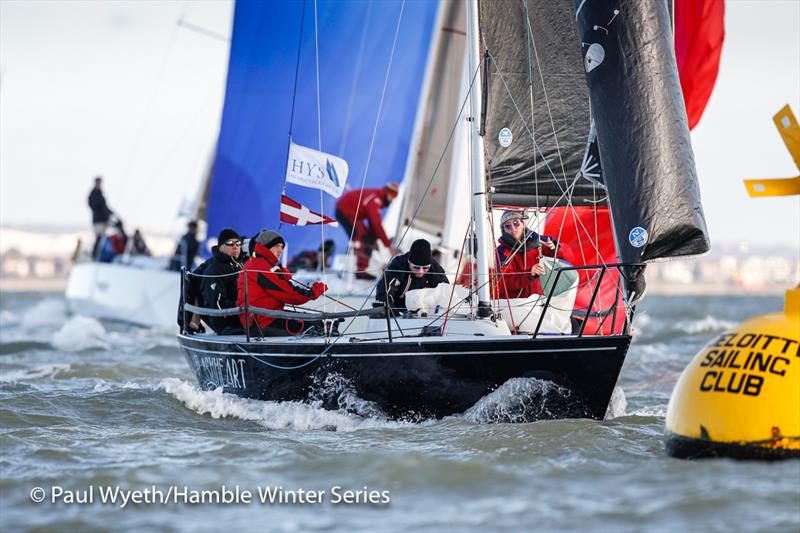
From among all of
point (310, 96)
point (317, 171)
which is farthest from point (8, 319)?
point (317, 171)

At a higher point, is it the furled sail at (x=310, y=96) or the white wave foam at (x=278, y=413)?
the furled sail at (x=310, y=96)

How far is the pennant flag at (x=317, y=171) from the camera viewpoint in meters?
10.9

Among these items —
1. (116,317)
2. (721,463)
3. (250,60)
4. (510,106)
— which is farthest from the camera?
(116,317)

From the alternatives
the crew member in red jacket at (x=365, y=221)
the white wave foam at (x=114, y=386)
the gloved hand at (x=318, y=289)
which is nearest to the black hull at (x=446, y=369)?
the gloved hand at (x=318, y=289)

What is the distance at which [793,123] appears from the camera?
6699mm

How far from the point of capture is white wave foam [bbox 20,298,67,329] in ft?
78.4

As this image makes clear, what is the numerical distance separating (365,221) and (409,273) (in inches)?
249

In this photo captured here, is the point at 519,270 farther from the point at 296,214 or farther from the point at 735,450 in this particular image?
the point at 735,450

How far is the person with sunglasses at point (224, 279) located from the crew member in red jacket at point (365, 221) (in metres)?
4.84

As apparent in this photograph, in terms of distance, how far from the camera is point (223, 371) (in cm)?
946

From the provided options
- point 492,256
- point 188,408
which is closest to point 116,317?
point 188,408

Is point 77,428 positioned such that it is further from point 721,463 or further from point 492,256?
point 721,463

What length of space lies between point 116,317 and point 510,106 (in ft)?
45.7

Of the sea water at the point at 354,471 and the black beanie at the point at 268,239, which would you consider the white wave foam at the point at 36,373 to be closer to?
the sea water at the point at 354,471
